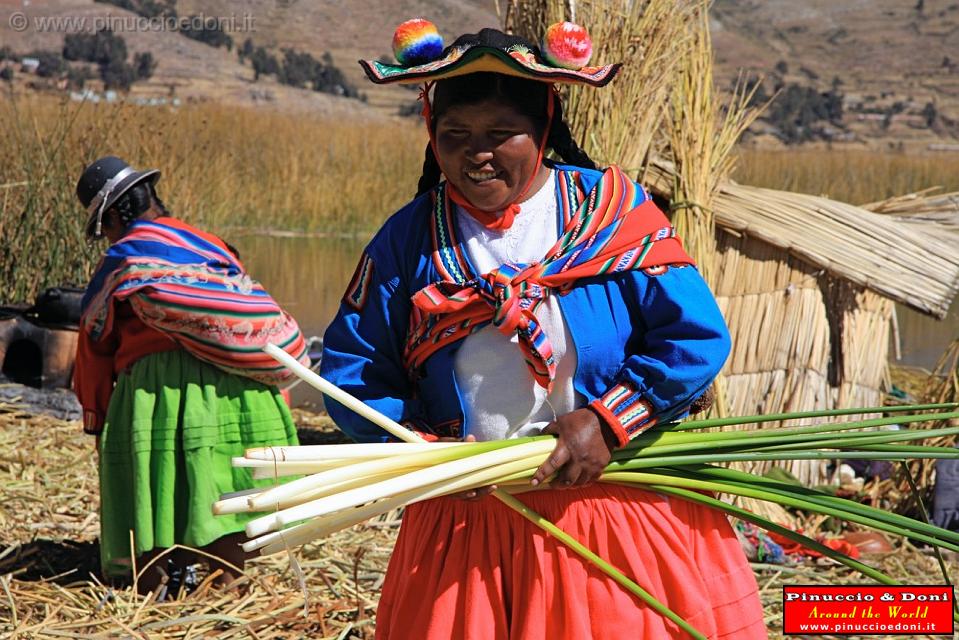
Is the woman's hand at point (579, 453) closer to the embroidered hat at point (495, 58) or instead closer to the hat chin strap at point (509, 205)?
the hat chin strap at point (509, 205)

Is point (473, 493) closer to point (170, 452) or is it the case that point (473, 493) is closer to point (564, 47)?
point (564, 47)

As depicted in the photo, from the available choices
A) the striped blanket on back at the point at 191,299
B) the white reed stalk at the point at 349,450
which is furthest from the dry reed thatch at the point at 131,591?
the white reed stalk at the point at 349,450

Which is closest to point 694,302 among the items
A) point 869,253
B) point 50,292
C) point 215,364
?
point 215,364

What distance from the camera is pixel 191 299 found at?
3.79m

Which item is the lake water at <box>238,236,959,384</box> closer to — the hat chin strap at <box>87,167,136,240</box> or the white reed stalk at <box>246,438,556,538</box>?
the hat chin strap at <box>87,167,136,240</box>

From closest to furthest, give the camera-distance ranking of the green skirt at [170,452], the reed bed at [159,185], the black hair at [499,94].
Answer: the black hair at [499,94] → the green skirt at [170,452] → the reed bed at [159,185]

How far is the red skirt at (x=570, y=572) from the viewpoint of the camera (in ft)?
6.73

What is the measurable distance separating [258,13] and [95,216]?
145 feet

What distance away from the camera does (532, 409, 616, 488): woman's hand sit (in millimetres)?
2002

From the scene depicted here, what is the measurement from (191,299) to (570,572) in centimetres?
210

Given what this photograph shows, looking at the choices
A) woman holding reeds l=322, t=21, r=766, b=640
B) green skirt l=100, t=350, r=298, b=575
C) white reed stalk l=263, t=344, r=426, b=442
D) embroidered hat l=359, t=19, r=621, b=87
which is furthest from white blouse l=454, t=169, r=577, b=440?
green skirt l=100, t=350, r=298, b=575

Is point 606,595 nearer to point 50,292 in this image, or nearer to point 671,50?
point 671,50

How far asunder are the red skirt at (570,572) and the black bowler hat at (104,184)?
A: 2.29m

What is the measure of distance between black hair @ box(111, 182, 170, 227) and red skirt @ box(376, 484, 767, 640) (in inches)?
89.8
